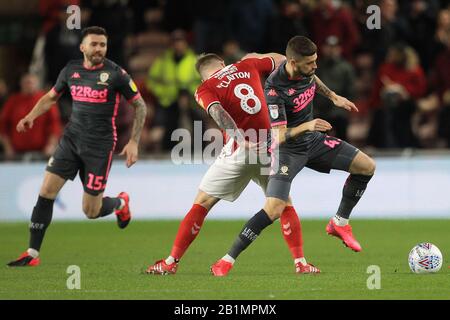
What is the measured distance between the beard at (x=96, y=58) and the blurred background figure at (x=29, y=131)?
597 centimetres

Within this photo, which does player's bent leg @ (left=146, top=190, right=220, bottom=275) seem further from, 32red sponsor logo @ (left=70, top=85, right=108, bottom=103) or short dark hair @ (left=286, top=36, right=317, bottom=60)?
32red sponsor logo @ (left=70, top=85, right=108, bottom=103)

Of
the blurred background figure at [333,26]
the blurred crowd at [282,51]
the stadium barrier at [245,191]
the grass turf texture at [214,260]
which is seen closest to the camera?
the grass turf texture at [214,260]

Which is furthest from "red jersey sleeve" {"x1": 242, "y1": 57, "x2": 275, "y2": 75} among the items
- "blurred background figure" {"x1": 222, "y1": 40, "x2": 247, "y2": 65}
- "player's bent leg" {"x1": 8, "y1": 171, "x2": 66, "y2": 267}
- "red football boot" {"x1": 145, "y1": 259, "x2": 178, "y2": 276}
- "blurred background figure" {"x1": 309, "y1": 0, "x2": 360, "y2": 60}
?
"blurred background figure" {"x1": 309, "y1": 0, "x2": 360, "y2": 60}

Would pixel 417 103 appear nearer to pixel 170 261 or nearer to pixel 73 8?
pixel 73 8

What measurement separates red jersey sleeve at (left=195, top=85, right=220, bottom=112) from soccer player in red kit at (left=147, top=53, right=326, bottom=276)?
2 cm

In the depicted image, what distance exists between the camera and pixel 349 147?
37.3 feet

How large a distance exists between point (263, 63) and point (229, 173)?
44.5 inches

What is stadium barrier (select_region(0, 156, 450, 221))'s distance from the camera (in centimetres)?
1769

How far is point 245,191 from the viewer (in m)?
18.0

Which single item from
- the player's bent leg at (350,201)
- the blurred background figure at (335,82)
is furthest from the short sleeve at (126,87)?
the blurred background figure at (335,82)

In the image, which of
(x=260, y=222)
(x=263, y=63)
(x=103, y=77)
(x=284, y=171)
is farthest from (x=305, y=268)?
(x=103, y=77)

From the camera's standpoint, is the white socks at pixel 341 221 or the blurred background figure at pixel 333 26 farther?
the blurred background figure at pixel 333 26

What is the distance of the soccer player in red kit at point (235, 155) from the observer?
1104cm

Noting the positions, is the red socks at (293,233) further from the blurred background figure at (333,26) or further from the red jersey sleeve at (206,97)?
the blurred background figure at (333,26)
